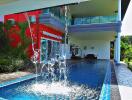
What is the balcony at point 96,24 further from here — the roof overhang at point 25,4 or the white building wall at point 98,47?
the roof overhang at point 25,4

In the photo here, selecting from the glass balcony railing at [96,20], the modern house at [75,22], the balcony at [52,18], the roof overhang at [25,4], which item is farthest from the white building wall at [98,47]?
the roof overhang at [25,4]

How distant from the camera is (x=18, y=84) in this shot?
9.52 metres

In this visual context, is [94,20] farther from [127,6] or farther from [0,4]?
[0,4]

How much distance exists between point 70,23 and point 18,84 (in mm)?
14849

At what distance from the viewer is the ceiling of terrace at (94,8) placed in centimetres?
2349

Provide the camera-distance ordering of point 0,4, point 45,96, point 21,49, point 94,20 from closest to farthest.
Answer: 1. point 0,4
2. point 45,96
3. point 21,49
4. point 94,20

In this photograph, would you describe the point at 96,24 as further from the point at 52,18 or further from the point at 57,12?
the point at 52,18

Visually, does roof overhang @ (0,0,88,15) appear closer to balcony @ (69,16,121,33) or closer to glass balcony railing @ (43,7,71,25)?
glass balcony railing @ (43,7,71,25)

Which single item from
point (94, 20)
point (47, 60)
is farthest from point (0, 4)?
point (94, 20)

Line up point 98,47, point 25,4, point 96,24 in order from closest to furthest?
point 25,4 → point 96,24 → point 98,47

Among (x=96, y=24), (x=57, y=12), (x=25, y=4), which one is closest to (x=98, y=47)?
(x=96, y=24)

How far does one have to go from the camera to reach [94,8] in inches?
1026

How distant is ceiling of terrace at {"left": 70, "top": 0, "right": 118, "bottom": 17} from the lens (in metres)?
23.5

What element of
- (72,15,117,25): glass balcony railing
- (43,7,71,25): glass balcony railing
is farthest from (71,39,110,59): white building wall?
(43,7,71,25): glass balcony railing
